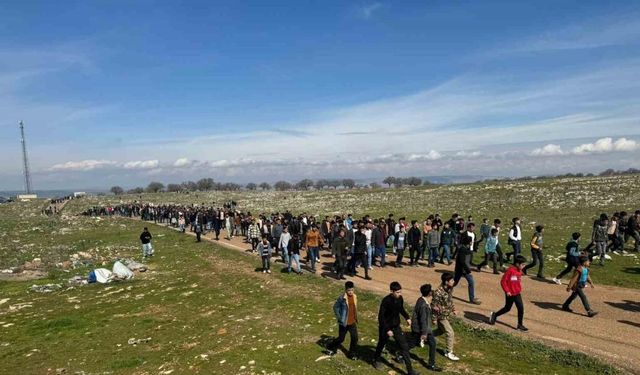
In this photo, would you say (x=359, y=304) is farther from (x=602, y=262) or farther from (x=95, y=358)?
(x=602, y=262)

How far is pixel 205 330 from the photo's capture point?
49.1 feet

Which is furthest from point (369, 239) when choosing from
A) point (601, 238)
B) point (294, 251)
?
point (601, 238)

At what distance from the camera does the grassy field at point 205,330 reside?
11.4m

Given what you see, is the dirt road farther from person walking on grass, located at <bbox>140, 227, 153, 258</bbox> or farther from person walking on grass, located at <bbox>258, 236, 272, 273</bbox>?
person walking on grass, located at <bbox>140, 227, 153, 258</bbox>

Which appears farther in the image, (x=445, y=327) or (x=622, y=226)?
(x=622, y=226)

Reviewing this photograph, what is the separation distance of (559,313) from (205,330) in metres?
12.1

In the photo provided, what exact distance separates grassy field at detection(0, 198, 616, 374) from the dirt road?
1.03m

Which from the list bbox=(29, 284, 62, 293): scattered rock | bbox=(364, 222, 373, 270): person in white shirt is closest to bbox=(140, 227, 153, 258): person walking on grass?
bbox=(29, 284, 62, 293): scattered rock

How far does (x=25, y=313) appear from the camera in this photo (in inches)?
755

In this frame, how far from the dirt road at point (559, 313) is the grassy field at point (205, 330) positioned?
3.37ft

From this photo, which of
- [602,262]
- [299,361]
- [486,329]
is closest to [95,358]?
[299,361]

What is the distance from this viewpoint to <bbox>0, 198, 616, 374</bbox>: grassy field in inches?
448

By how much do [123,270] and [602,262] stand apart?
2527cm

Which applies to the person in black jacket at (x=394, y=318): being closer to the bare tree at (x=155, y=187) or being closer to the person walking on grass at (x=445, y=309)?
the person walking on grass at (x=445, y=309)
